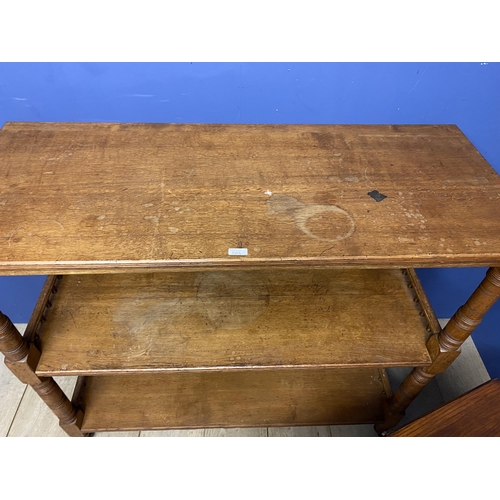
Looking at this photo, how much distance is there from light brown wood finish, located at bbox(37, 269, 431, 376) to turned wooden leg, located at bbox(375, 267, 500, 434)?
0.15ft

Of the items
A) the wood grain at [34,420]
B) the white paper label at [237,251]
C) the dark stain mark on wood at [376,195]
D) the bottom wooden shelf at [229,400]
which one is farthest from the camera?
the wood grain at [34,420]

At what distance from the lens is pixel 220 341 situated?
104 cm

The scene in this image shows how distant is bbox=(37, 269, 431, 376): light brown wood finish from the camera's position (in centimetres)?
101

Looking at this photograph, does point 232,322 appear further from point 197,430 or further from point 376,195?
point 197,430

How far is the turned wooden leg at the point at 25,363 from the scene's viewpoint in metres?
0.93

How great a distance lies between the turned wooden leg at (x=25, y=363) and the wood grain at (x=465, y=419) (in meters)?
0.92

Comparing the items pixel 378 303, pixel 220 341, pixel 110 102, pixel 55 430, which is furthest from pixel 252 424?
pixel 110 102

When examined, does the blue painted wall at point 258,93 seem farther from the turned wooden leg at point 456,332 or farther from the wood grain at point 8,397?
the wood grain at point 8,397

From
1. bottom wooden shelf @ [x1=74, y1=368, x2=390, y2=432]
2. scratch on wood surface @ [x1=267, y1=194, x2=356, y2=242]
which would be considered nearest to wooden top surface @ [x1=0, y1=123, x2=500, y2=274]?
scratch on wood surface @ [x1=267, y1=194, x2=356, y2=242]

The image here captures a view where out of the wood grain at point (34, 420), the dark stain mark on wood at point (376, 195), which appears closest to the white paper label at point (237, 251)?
the dark stain mark on wood at point (376, 195)

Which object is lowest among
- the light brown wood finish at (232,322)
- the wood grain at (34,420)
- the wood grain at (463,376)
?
the wood grain at (34,420)

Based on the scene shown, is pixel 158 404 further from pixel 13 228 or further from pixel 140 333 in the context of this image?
pixel 13 228

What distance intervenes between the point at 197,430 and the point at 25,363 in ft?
2.53

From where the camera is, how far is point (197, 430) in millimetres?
1517
